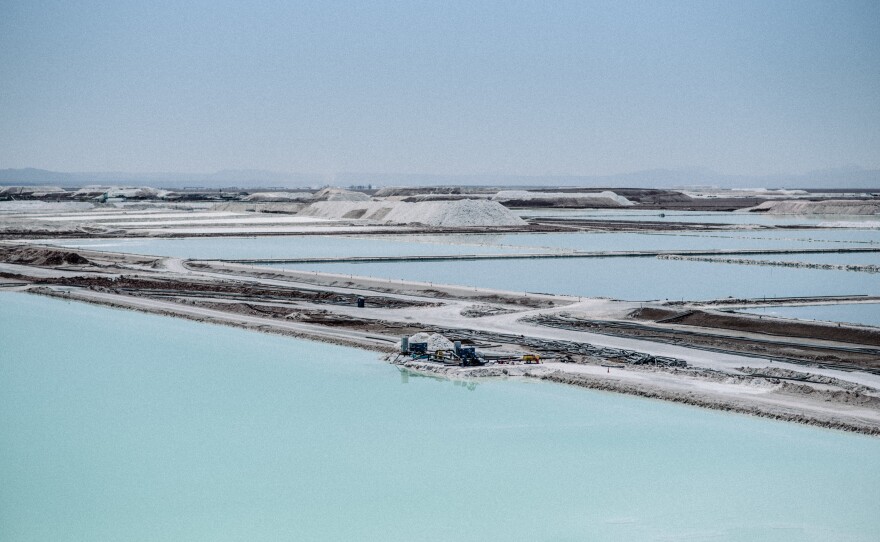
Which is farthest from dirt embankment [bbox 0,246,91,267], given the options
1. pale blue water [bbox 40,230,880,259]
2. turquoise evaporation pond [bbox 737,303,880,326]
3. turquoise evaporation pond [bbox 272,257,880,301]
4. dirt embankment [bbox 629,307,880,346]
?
turquoise evaporation pond [bbox 737,303,880,326]

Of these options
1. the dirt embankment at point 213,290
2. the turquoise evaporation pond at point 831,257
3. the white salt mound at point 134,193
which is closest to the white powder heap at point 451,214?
the turquoise evaporation pond at point 831,257

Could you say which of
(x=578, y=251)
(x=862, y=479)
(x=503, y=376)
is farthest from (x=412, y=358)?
(x=578, y=251)

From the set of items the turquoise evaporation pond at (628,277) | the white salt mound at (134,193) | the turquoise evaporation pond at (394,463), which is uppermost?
the white salt mound at (134,193)

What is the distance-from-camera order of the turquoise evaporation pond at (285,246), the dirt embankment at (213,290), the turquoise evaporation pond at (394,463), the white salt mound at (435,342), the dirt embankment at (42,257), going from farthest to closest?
the turquoise evaporation pond at (285,246), the dirt embankment at (42,257), the dirt embankment at (213,290), the white salt mound at (435,342), the turquoise evaporation pond at (394,463)

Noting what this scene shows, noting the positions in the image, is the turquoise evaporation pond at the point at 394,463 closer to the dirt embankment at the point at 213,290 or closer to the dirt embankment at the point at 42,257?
the dirt embankment at the point at 213,290

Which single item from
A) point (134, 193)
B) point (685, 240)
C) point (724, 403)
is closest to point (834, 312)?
point (724, 403)

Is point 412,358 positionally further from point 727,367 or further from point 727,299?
point 727,299
